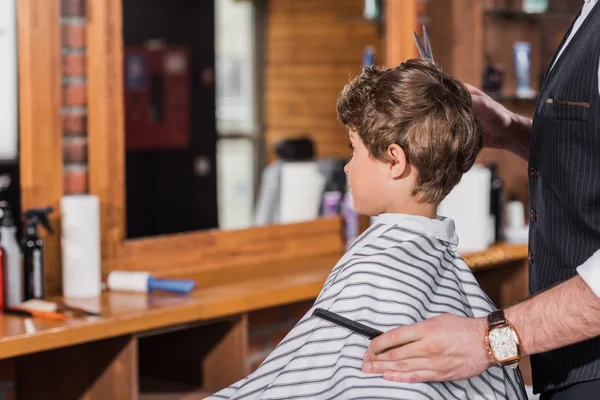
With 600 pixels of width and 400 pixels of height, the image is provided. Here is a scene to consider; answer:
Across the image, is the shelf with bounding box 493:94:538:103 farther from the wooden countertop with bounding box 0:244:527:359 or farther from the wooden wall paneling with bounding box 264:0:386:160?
the wooden countertop with bounding box 0:244:527:359

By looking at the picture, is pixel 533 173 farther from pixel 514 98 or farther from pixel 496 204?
pixel 514 98

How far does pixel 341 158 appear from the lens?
3.41 m

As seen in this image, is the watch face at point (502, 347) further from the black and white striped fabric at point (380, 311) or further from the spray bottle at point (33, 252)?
the spray bottle at point (33, 252)

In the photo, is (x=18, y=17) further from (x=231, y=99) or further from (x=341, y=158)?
(x=341, y=158)

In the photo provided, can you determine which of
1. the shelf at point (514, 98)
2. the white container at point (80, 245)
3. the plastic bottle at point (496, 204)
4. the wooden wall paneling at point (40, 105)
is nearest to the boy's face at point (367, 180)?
the white container at point (80, 245)

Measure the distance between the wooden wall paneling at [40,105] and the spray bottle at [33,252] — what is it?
121 millimetres

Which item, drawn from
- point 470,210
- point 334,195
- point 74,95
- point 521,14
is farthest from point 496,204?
point 74,95

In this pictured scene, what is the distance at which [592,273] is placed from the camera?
1435 millimetres

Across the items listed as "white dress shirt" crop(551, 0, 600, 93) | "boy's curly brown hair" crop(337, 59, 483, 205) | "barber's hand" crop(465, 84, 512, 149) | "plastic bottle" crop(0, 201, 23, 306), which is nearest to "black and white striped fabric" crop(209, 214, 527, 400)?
"boy's curly brown hair" crop(337, 59, 483, 205)

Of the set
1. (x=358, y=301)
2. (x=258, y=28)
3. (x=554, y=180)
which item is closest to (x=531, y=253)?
(x=554, y=180)

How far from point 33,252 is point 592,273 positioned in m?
1.53

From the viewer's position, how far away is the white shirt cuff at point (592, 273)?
143cm

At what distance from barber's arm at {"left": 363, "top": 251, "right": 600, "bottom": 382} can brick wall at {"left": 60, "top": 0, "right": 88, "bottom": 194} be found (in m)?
1.40

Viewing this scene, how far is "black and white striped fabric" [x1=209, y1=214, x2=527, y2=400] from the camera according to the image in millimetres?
1638
